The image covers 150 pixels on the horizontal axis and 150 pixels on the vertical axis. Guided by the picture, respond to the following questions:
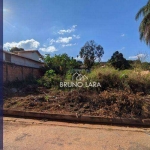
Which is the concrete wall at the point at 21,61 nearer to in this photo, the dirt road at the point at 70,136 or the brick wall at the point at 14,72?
the brick wall at the point at 14,72

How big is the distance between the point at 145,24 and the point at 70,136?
1522cm

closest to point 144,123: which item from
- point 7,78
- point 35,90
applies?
point 35,90

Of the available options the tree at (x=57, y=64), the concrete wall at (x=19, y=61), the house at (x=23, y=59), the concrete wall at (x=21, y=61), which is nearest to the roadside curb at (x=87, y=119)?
the house at (x=23, y=59)

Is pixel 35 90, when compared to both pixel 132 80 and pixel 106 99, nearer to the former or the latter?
pixel 106 99

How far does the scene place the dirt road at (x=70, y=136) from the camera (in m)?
2.77

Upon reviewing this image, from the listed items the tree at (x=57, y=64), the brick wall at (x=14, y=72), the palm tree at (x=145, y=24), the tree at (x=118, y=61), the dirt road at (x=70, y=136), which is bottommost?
the dirt road at (x=70, y=136)

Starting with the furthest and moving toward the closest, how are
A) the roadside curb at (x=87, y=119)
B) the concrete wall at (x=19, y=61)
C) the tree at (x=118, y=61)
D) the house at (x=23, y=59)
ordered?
the tree at (x=118, y=61) → the concrete wall at (x=19, y=61) → the house at (x=23, y=59) → the roadside curb at (x=87, y=119)

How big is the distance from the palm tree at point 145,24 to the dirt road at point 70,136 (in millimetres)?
13201

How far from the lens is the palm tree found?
14269 millimetres

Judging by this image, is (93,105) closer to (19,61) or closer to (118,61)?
(19,61)

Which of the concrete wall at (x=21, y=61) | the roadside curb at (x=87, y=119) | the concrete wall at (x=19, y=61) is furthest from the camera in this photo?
the concrete wall at (x=21, y=61)

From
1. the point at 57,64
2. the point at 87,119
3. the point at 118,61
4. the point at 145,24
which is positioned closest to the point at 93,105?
the point at 87,119

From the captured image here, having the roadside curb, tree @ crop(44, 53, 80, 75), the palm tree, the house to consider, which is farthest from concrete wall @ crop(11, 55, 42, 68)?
the palm tree

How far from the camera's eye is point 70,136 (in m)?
3.24
